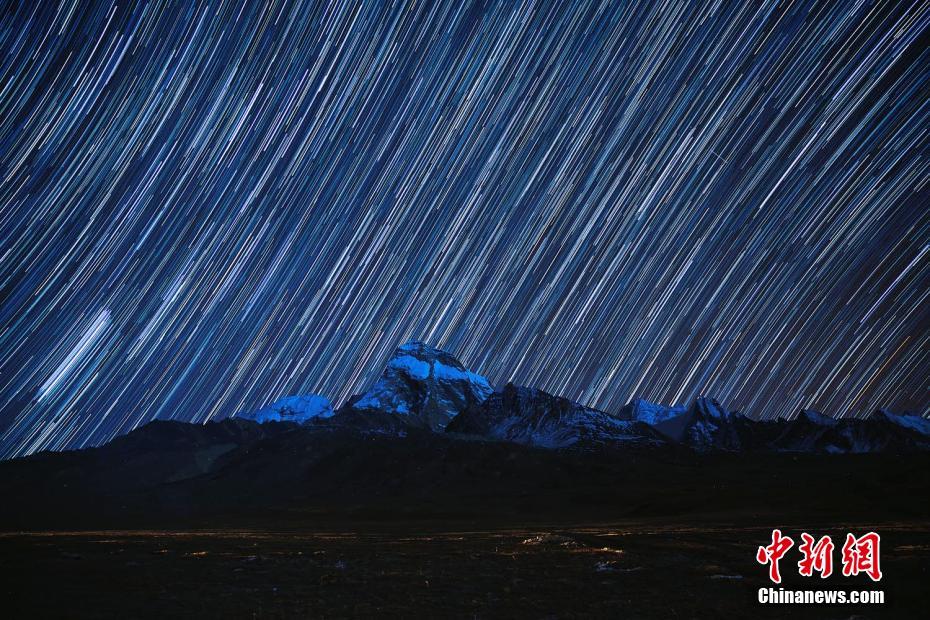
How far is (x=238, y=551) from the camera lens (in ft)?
111

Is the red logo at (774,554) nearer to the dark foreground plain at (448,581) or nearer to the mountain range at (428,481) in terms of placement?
the dark foreground plain at (448,581)

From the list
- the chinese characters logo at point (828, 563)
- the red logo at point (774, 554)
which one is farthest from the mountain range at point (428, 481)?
the chinese characters logo at point (828, 563)

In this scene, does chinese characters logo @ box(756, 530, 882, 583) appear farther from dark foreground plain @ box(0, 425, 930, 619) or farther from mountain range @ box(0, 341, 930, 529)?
mountain range @ box(0, 341, 930, 529)

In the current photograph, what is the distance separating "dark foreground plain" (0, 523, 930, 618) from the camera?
1694cm

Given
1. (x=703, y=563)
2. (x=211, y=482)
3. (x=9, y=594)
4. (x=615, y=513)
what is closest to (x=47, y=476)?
(x=211, y=482)

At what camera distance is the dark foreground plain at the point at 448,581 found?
55.6ft

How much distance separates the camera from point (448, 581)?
21797mm

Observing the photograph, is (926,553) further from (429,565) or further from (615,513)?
(615,513)

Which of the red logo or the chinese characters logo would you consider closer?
the chinese characters logo

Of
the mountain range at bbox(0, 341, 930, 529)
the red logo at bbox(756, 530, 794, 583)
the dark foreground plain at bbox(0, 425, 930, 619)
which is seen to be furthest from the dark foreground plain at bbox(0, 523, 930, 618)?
the mountain range at bbox(0, 341, 930, 529)

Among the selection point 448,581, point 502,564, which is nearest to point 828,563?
point 502,564

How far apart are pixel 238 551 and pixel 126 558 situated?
5.56 meters

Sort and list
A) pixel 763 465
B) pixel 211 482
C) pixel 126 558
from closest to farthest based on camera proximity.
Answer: pixel 126 558 → pixel 763 465 → pixel 211 482

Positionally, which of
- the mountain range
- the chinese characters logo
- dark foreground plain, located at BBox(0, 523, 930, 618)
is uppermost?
the mountain range
